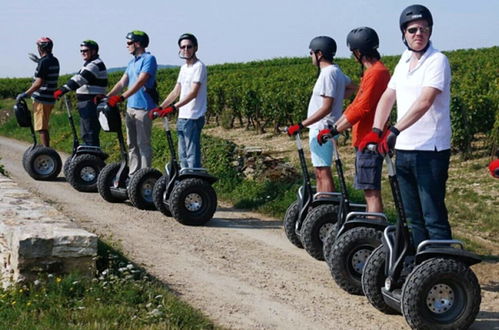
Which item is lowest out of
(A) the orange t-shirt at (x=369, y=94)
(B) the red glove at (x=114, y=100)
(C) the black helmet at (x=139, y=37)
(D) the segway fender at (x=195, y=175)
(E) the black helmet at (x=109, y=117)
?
(D) the segway fender at (x=195, y=175)

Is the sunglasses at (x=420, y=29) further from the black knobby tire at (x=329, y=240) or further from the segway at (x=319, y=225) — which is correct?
the segway at (x=319, y=225)

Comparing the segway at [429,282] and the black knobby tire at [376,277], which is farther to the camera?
the black knobby tire at [376,277]

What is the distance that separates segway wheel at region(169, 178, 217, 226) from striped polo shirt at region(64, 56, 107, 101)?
268cm

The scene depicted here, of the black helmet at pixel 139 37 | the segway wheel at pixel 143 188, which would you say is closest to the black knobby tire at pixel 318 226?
the segway wheel at pixel 143 188

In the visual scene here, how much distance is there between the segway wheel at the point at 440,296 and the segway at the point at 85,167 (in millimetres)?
6506

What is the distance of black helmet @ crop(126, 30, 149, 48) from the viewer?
30.3 ft

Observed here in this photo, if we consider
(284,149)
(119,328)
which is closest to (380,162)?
(119,328)

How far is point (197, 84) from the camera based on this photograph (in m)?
8.41

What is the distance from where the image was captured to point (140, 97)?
9.33 metres

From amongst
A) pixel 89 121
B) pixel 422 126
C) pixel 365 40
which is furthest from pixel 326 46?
pixel 89 121

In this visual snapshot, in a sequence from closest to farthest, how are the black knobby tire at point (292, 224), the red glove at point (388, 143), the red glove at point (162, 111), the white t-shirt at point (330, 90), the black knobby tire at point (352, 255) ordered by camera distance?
1. the red glove at point (388, 143)
2. the black knobby tire at point (352, 255)
3. the white t-shirt at point (330, 90)
4. the black knobby tire at point (292, 224)
5. the red glove at point (162, 111)

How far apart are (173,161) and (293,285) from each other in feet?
9.15

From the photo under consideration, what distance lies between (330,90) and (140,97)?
3310mm

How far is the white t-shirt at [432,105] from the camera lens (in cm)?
491
